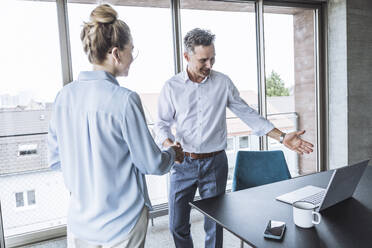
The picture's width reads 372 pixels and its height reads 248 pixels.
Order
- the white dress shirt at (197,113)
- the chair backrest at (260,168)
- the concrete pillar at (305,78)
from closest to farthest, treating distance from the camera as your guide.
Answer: the white dress shirt at (197,113) < the chair backrest at (260,168) < the concrete pillar at (305,78)

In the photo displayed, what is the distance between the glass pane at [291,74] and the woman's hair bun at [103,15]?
115 inches

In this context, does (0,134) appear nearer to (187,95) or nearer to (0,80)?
(0,80)

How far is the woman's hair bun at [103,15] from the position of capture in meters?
0.98

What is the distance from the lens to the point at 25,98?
8.59 feet

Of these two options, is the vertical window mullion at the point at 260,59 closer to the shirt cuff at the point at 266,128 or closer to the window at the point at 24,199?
the shirt cuff at the point at 266,128

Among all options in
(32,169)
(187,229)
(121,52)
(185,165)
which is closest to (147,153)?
(121,52)

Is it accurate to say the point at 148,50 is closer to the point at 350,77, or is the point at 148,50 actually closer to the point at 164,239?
the point at 164,239

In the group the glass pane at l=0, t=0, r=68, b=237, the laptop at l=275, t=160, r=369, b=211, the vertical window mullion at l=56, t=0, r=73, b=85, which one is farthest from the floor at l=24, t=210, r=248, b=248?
the vertical window mullion at l=56, t=0, r=73, b=85

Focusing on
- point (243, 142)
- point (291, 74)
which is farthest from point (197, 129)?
point (291, 74)

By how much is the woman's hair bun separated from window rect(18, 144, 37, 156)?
2.14m

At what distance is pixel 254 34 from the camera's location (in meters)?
3.50

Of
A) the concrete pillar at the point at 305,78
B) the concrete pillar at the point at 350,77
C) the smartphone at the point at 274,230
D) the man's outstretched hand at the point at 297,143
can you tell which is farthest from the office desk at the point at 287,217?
the concrete pillar at the point at 305,78

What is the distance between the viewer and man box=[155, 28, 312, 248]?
1.89 metres

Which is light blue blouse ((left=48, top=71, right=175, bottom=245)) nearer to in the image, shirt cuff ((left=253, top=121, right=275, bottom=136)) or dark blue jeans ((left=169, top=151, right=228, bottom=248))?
dark blue jeans ((left=169, top=151, right=228, bottom=248))
